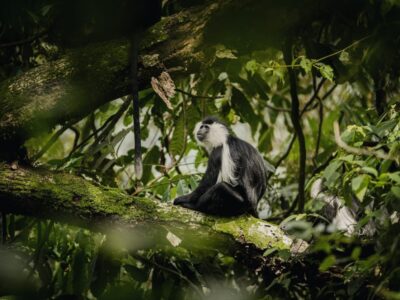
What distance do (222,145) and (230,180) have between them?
399mm

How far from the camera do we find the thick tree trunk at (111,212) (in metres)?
2.91

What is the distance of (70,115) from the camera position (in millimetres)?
3199

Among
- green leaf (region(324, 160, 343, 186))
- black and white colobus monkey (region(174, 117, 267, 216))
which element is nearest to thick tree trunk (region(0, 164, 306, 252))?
black and white colobus monkey (region(174, 117, 267, 216))

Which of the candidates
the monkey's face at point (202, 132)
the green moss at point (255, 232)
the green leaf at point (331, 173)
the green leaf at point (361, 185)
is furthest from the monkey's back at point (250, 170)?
the green leaf at point (361, 185)

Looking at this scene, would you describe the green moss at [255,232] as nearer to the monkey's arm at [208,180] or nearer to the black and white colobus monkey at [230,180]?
the black and white colobus monkey at [230,180]

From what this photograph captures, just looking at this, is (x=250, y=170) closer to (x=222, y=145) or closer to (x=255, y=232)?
(x=222, y=145)

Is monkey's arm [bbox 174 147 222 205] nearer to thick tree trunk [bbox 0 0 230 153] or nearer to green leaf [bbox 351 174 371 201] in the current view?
thick tree trunk [bbox 0 0 230 153]

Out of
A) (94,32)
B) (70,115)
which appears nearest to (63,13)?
(94,32)

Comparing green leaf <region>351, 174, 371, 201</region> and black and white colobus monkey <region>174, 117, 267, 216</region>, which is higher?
green leaf <region>351, 174, 371, 201</region>

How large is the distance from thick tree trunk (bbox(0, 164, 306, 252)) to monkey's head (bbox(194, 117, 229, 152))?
1.28m

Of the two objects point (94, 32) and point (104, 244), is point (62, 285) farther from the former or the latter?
point (94, 32)

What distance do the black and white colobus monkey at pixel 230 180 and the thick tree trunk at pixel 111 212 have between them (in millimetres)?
481

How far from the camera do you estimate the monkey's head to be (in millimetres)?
4422

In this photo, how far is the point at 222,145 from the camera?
433 centimetres
